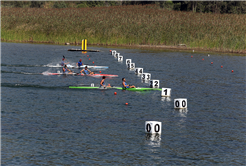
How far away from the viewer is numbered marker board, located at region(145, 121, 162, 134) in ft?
68.7

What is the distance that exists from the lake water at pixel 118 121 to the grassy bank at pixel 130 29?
22.6m

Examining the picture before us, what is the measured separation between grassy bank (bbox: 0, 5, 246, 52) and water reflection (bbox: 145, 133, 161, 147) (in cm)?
4857

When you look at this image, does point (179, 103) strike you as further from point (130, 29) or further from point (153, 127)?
point (130, 29)

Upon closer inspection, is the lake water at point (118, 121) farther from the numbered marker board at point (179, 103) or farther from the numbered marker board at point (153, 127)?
the numbered marker board at point (179, 103)

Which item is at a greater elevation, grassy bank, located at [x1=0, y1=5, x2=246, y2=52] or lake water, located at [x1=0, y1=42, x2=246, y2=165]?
grassy bank, located at [x1=0, y1=5, x2=246, y2=52]

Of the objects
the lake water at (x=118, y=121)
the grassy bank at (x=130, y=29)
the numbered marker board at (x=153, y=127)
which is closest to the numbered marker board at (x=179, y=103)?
the lake water at (x=118, y=121)

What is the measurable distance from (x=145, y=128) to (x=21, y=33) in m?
57.8

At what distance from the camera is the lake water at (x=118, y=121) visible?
59.3ft

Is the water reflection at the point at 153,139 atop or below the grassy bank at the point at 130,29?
below

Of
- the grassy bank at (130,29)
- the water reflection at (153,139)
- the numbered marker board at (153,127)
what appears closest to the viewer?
the water reflection at (153,139)

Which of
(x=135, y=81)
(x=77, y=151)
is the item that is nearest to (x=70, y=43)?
(x=135, y=81)

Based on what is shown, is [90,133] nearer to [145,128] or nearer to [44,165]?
[145,128]

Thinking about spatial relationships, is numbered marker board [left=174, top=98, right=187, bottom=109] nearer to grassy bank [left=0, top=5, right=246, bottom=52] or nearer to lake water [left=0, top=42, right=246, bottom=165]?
lake water [left=0, top=42, right=246, bottom=165]

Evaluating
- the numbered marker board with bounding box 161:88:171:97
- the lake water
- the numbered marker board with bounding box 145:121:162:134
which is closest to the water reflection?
the lake water
